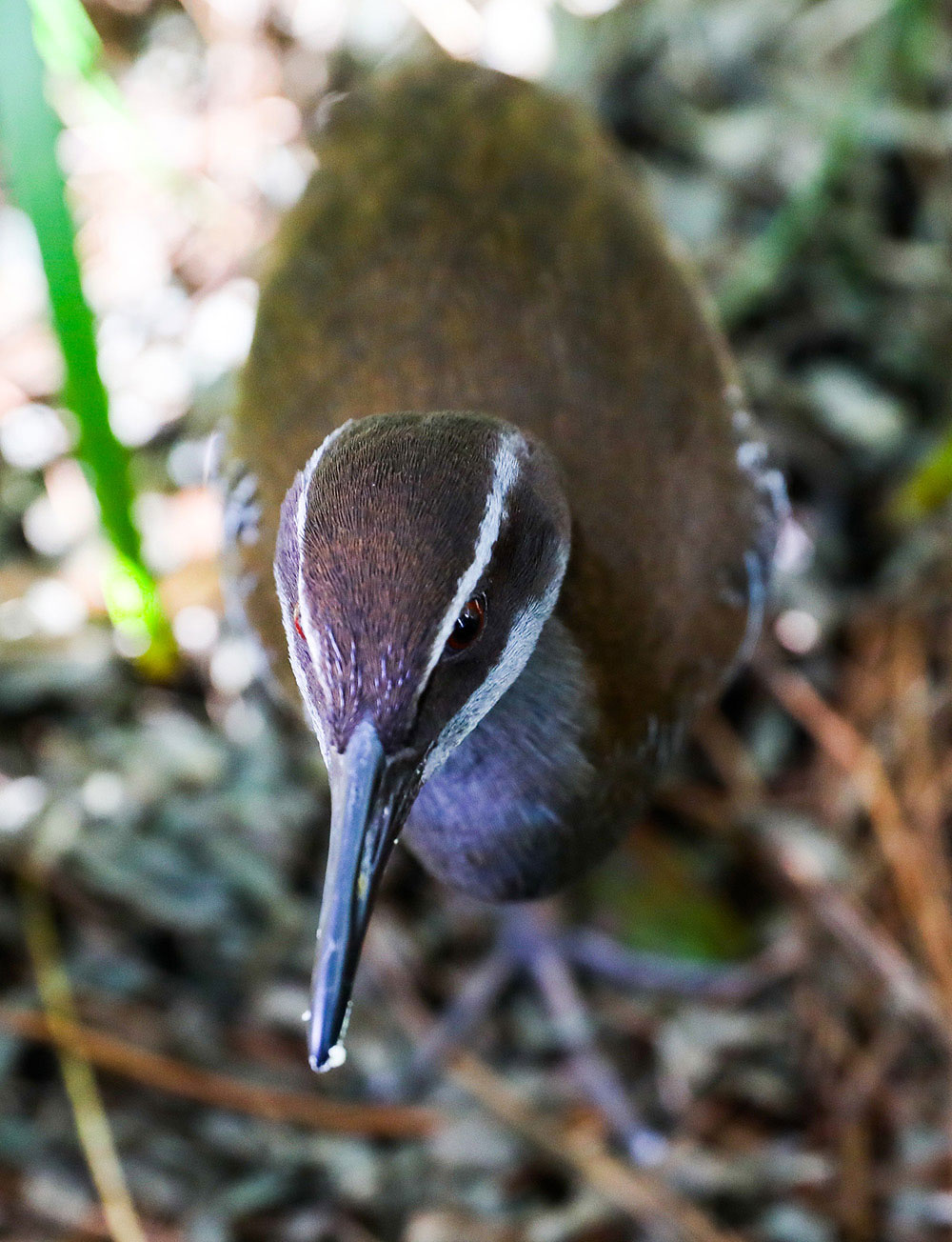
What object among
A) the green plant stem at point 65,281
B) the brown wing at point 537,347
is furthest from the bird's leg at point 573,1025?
the green plant stem at point 65,281

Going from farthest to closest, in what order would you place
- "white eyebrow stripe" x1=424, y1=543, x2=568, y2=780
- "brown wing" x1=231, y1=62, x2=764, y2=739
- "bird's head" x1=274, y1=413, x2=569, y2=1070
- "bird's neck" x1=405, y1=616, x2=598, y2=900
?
"brown wing" x1=231, y1=62, x2=764, y2=739 < "bird's neck" x1=405, y1=616, x2=598, y2=900 < "white eyebrow stripe" x1=424, y1=543, x2=568, y2=780 < "bird's head" x1=274, y1=413, x2=569, y2=1070

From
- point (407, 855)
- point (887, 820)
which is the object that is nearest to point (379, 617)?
point (407, 855)

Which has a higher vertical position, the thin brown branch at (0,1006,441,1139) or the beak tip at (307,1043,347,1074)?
the beak tip at (307,1043,347,1074)

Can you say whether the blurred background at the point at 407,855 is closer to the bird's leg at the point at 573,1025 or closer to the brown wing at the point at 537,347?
the bird's leg at the point at 573,1025

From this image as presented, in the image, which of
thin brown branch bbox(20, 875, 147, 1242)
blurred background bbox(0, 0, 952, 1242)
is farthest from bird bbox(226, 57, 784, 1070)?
thin brown branch bbox(20, 875, 147, 1242)

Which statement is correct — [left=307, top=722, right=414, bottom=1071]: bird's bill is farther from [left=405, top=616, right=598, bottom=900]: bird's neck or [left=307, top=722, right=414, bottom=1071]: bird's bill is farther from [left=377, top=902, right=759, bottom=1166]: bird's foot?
[left=377, top=902, right=759, bottom=1166]: bird's foot

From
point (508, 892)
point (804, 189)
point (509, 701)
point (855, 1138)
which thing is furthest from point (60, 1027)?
point (804, 189)

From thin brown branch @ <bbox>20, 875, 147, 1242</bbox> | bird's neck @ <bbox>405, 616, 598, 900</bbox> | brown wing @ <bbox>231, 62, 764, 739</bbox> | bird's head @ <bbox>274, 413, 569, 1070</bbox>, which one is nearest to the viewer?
bird's head @ <bbox>274, 413, 569, 1070</bbox>
